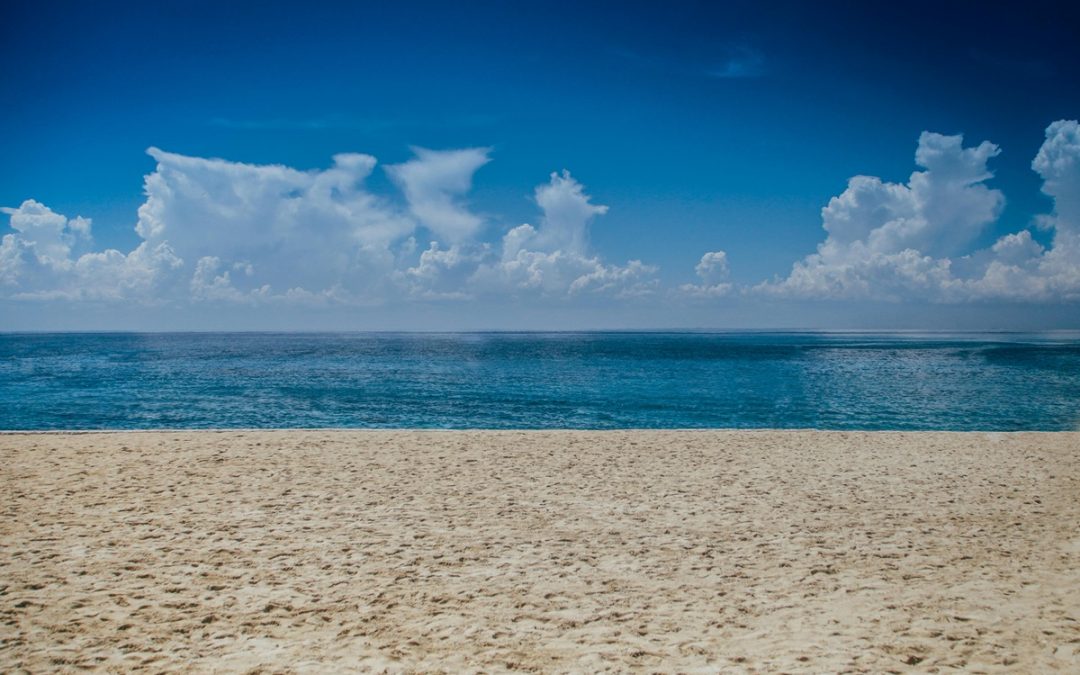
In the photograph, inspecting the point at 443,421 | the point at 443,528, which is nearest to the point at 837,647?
the point at 443,528

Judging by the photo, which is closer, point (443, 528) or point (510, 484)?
point (443, 528)

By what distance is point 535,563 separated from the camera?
8586 mm

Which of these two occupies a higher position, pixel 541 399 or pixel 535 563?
pixel 535 563

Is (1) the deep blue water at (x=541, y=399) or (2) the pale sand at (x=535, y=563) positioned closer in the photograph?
(2) the pale sand at (x=535, y=563)

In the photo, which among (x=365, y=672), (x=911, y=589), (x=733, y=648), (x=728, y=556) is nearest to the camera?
(x=365, y=672)

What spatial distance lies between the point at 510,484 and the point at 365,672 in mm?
7279

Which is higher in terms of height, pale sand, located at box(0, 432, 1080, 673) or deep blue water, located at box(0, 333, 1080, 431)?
pale sand, located at box(0, 432, 1080, 673)

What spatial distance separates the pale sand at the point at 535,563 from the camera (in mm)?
6258

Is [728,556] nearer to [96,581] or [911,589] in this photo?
[911,589]

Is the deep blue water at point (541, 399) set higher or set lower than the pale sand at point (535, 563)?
lower

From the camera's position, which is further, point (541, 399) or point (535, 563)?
point (541, 399)

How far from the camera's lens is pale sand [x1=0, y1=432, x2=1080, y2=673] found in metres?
6.26

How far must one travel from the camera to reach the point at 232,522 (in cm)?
1023

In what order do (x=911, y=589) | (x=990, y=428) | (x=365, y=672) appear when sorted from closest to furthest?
(x=365, y=672) → (x=911, y=589) → (x=990, y=428)
